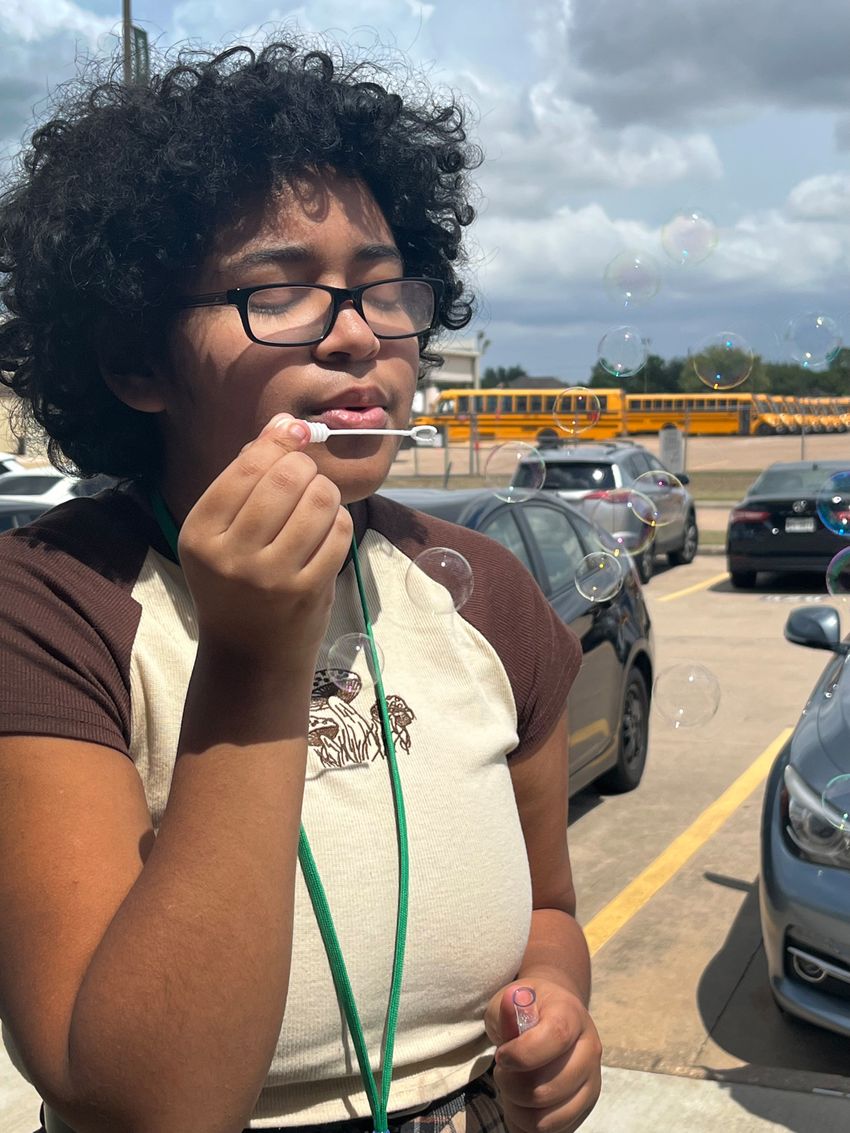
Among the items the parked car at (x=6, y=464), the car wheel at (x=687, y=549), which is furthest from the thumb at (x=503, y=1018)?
the parked car at (x=6, y=464)

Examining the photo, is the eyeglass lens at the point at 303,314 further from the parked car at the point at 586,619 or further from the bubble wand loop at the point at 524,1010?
the parked car at the point at 586,619

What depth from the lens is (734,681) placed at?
31.0 feet

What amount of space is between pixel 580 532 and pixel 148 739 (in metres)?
5.44

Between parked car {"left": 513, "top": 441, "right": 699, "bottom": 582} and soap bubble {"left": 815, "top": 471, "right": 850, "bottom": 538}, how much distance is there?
2.29 feet

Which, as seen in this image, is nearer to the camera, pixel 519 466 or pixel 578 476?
pixel 519 466

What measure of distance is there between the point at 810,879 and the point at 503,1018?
2663mm

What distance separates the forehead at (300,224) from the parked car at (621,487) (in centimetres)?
306

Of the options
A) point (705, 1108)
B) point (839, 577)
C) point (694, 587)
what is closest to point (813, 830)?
point (705, 1108)

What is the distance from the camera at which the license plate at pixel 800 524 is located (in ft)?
45.1

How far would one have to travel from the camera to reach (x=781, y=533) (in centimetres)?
1398

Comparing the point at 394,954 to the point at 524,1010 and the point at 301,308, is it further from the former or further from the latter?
the point at 301,308

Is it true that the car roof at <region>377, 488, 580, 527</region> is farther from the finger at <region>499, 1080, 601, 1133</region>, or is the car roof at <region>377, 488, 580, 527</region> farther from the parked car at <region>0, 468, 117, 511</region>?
the parked car at <region>0, 468, 117, 511</region>

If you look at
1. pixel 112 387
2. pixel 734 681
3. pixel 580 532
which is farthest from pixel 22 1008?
pixel 734 681

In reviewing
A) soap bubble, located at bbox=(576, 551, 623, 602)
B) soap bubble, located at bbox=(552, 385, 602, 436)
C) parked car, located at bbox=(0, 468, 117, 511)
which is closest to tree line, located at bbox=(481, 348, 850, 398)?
soap bubble, located at bbox=(552, 385, 602, 436)
